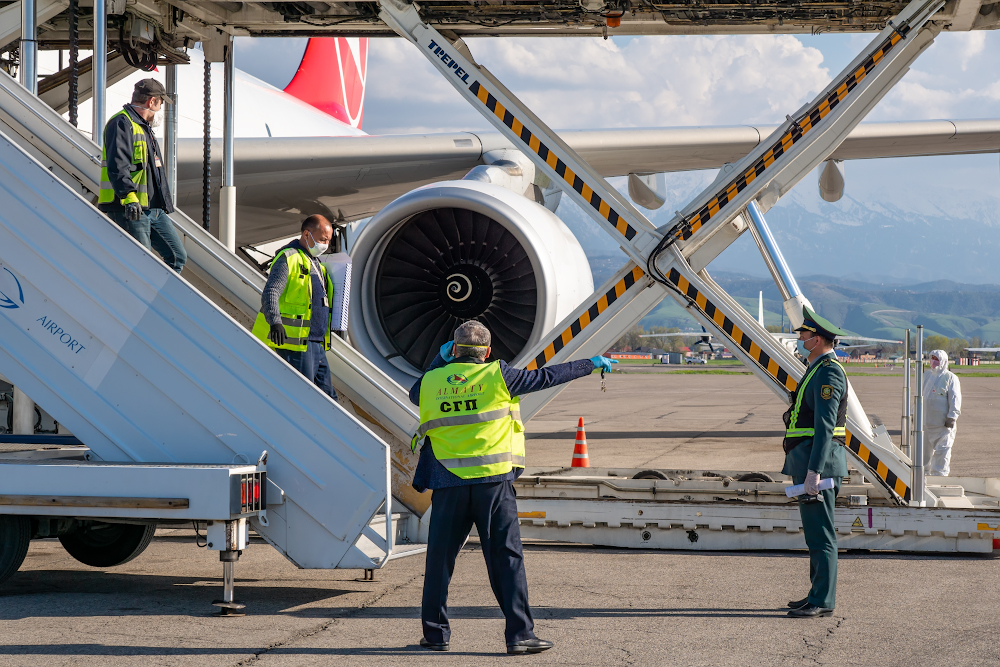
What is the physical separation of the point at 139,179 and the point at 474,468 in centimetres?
283

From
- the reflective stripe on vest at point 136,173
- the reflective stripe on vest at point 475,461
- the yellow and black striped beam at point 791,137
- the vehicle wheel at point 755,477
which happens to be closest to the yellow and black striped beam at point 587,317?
the yellow and black striped beam at point 791,137

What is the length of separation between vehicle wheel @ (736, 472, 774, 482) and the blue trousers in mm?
4892

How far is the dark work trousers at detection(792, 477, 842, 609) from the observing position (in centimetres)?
541

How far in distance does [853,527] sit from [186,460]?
4.36 meters

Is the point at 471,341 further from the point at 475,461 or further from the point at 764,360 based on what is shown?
the point at 764,360

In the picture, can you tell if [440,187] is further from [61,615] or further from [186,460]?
[61,615]

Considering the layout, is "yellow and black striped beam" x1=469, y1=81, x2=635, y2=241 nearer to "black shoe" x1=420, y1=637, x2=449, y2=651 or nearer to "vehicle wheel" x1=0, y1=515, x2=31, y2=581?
"black shoe" x1=420, y1=637, x2=449, y2=651

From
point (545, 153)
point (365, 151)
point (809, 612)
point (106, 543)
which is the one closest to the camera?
point (809, 612)

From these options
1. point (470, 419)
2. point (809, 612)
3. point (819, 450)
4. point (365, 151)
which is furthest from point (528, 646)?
point (365, 151)

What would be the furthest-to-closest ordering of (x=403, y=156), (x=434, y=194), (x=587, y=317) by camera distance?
(x=403, y=156) < (x=434, y=194) < (x=587, y=317)

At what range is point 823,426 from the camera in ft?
18.2

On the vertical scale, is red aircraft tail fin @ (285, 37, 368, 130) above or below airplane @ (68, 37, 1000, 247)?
above

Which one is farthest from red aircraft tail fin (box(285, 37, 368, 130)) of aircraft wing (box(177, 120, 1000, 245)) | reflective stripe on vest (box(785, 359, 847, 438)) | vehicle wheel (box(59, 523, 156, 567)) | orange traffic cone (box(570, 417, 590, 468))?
reflective stripe on vest (box(785, 359, 847, 438))

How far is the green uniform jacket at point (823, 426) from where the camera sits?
554 centimetres
